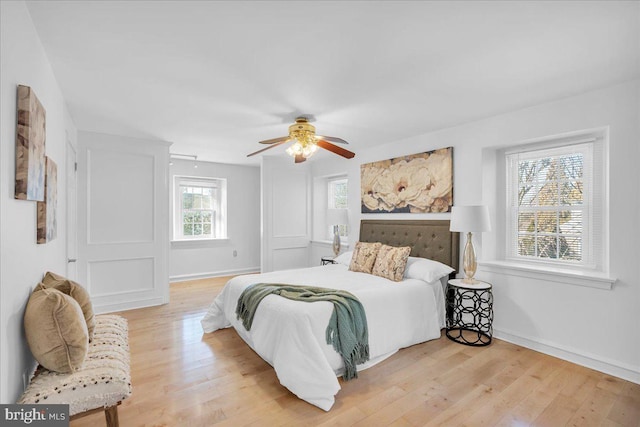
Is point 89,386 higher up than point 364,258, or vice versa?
point 364,258

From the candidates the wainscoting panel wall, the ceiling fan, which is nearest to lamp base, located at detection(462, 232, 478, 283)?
the ceiling fan

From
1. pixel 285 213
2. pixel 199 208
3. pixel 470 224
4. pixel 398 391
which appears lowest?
pixel 398 391

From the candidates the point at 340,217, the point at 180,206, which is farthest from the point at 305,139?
the point at 180,206

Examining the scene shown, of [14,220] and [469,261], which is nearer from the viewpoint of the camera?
[14,220]

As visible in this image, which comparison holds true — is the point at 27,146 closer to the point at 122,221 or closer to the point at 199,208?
the point at 122,221

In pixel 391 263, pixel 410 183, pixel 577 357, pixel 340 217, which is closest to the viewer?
pixel 577 357

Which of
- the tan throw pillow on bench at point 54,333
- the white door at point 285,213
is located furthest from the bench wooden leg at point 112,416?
the white door at point 285,213

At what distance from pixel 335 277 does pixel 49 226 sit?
98.6 inches

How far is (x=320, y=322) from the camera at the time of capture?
Answer: 236 centimetres

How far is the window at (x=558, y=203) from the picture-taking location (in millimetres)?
2738

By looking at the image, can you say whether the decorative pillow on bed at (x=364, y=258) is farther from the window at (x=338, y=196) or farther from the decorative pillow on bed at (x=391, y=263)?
the window at (x=338, y=196)

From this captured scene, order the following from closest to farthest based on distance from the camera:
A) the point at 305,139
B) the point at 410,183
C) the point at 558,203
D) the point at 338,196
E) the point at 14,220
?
the point at 14,220 → the point at 558,203 → the point at 305,139 → the point at 410,183 → the point at 338,196

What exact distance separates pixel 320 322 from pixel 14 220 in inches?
73.6

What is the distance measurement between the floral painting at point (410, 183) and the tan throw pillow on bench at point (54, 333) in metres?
3.47
